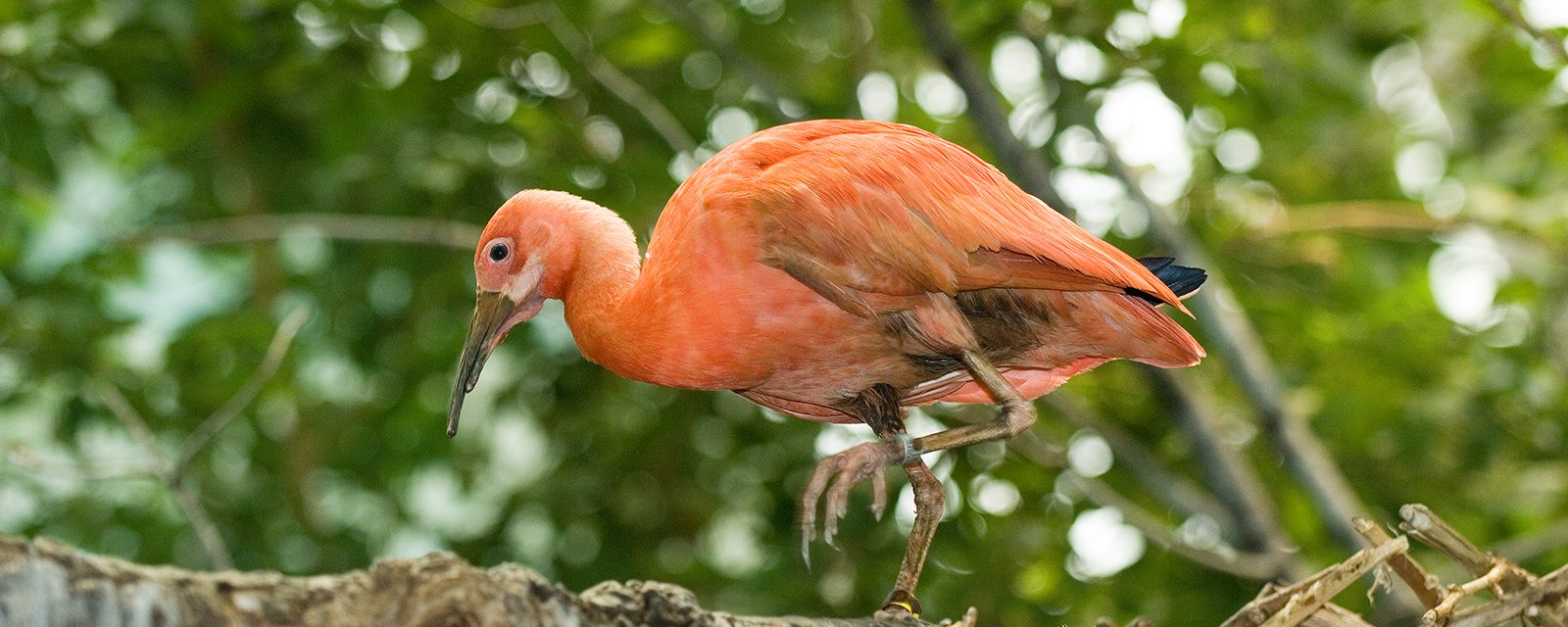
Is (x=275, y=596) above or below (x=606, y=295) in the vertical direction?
below

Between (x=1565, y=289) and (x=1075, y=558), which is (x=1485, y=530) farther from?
(x=1075, y=558)

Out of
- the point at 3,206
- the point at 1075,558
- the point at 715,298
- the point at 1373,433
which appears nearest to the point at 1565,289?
the point at 1373,433

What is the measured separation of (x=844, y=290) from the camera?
2137mm

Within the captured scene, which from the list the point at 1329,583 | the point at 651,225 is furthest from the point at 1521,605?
the point at 651,225

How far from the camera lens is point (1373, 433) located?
14.6 ft

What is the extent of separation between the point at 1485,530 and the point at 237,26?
3.85 m

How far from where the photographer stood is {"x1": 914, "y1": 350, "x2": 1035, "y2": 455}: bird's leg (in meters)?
2.18

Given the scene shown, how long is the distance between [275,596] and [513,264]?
2.95ft

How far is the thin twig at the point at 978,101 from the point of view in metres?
3.67

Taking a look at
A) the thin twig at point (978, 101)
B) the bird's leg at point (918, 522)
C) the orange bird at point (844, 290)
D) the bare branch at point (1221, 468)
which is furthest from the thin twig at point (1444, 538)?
the bare branch at point (1221, 468)

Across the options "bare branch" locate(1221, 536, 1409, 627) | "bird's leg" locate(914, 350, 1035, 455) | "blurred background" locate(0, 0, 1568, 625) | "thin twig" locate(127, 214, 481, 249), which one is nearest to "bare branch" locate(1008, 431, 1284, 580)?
"blurred background" locate(0, 0, 1568, 625)

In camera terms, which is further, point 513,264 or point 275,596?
point 513,264

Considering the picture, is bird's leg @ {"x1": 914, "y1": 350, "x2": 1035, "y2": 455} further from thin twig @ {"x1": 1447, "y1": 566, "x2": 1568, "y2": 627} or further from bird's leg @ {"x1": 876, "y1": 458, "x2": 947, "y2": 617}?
thin twig @ {"x1": 1447, "y1": 566, "x2": 1568, "y2": 627}

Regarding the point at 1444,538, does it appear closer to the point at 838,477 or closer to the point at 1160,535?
the point at 838,477
